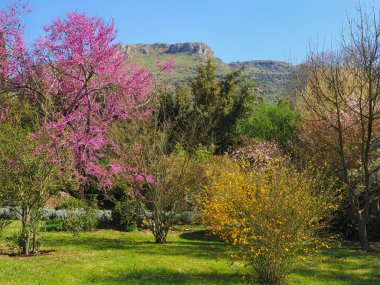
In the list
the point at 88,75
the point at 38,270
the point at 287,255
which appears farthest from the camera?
the point at 88,75

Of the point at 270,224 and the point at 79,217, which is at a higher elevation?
the point at 270,224

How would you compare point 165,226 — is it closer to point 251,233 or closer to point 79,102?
point 251,233

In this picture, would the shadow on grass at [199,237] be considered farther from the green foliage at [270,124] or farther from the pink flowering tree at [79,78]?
the green foliage at [270,124]

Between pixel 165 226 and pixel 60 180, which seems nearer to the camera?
pixel 60 180

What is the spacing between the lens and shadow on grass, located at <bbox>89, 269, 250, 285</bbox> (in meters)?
8.67

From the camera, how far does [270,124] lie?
30.6 m

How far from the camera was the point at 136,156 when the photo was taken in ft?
47.0

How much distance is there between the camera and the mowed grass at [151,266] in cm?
881

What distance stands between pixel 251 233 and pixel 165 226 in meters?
6.25

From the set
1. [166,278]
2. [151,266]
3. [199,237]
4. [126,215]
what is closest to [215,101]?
[126,215]

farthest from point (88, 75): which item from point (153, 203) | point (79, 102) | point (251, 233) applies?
point (251, 233)

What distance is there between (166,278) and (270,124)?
23077 mm

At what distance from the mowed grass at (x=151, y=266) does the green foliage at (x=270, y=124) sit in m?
15.5

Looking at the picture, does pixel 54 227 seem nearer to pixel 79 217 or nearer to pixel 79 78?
pixel 79 217
